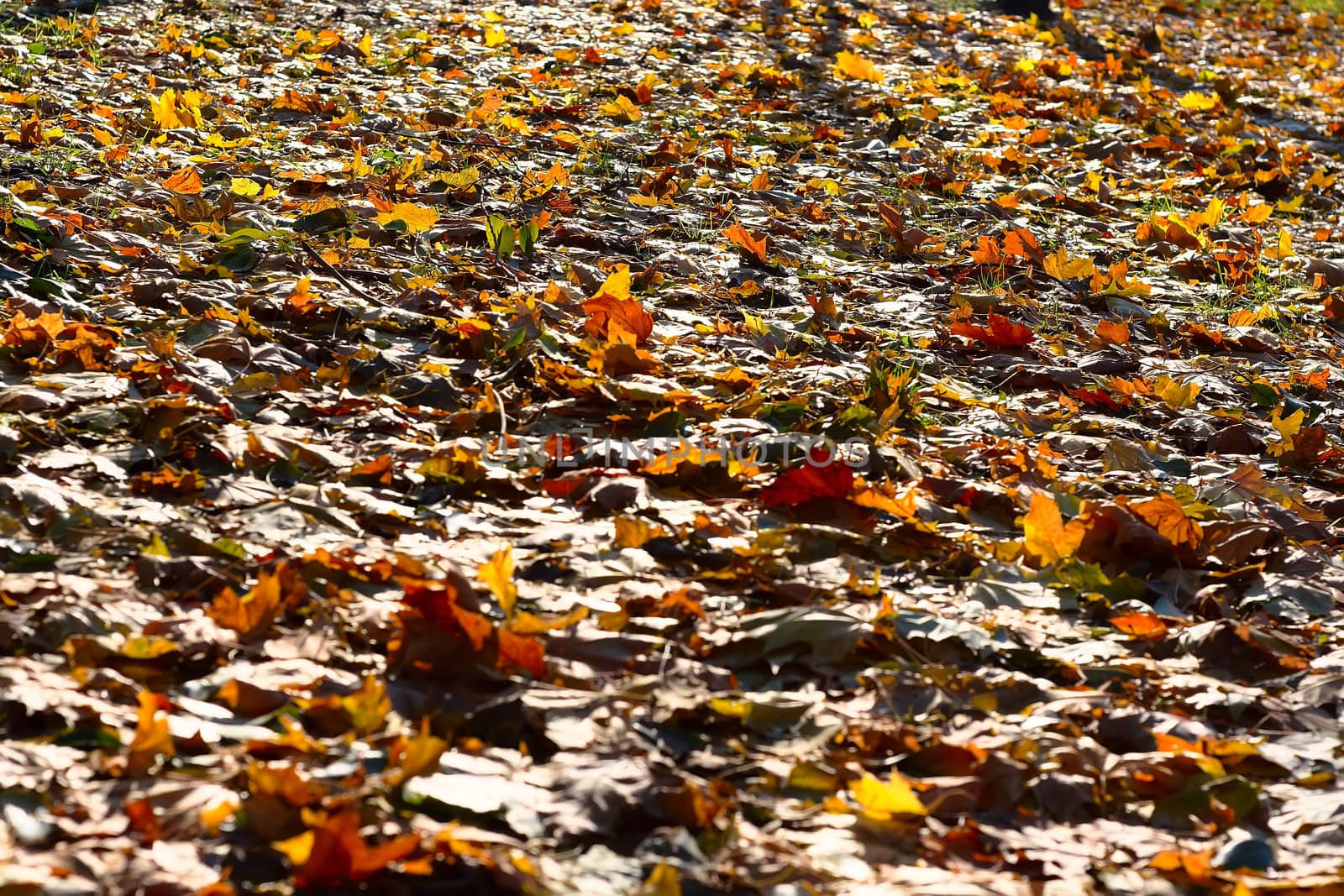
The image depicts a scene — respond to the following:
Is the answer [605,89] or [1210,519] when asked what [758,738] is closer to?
[1210,519]

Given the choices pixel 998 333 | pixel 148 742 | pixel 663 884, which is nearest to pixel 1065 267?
pixel 998 333

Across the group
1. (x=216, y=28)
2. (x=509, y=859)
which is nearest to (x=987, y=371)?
(x=509, y=859)

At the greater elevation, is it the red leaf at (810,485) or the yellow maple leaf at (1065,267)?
the yellow maple leaf at (1065,267)

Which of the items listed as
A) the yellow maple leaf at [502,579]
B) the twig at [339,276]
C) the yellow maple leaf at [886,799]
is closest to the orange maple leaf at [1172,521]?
the yellow maple leaf at [886,799]

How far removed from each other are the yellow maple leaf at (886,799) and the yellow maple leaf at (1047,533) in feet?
2.91

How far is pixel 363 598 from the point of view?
7.11ft

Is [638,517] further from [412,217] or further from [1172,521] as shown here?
[412,217]

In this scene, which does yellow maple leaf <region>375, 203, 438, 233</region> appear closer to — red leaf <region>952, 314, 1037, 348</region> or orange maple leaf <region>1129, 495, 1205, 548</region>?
red leaf <region>952, 314, 1037, 348</region>

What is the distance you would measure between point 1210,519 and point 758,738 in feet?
4.39

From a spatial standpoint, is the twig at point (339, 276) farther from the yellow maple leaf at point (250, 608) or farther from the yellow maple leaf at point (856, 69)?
the yellow maple leaf at point (856, 69)

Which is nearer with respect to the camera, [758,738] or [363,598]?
[758,738]

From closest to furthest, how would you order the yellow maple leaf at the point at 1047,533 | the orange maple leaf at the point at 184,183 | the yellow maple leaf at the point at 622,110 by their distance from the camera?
the yellow maple leaf at the point at 1047,533 < the orange maple leaf at the point at 184,183 < the yellow maple leaf at the point at 622,110

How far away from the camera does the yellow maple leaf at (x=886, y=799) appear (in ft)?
5.74

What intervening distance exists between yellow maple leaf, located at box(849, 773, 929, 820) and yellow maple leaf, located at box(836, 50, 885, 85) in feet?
20.5
